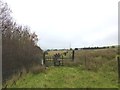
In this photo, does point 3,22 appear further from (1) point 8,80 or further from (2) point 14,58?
(1) point 8,80

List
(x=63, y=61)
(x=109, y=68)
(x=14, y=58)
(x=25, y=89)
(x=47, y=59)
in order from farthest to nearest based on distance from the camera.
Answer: (x=47, y=59) → (x=63, y=61) → (x=109, y=68) → (x=14, y=58) → (x=25, y=89)

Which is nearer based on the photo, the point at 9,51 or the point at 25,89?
the point at 25,89

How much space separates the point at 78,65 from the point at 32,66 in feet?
21.4

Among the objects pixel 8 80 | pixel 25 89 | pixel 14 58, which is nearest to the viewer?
pixel 25 89

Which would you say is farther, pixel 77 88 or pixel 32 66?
pixel 32 66

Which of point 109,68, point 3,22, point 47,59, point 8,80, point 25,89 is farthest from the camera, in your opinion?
point 47,59

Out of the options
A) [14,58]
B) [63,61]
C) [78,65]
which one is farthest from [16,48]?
[63,61]

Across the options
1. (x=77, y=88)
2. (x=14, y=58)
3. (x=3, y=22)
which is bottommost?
(x=77, y=88)

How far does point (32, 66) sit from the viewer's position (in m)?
31.4

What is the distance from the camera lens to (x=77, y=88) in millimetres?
17734

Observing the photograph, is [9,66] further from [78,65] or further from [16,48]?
[78,65]

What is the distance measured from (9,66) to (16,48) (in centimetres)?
272

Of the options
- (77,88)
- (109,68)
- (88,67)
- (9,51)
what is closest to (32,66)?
(88,67)

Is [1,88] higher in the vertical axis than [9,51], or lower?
lower
